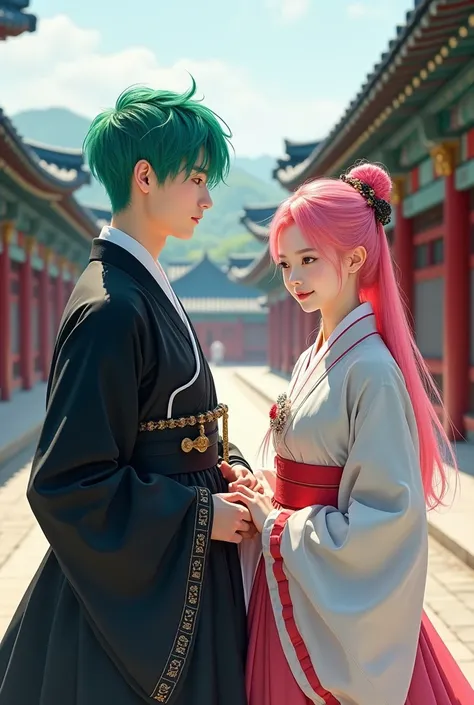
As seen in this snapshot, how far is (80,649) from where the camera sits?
69.1 inches

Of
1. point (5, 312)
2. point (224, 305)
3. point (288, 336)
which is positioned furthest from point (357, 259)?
point (224, 305)

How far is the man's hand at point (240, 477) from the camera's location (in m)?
2.04

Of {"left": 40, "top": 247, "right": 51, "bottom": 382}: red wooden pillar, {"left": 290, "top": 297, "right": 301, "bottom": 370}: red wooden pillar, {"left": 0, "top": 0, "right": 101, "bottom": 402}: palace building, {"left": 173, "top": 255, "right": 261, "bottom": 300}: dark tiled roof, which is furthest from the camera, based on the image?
{"left": 173, "top": 255, "right": 261, "bottom": 300}: dark tiled roof

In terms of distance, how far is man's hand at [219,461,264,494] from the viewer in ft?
6.69

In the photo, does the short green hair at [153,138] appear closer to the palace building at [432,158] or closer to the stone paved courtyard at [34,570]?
the stone paved courtyard at [34,570]

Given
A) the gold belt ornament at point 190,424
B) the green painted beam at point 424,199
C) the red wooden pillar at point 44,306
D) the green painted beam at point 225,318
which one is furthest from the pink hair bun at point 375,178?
the green painted beam at point 225,318

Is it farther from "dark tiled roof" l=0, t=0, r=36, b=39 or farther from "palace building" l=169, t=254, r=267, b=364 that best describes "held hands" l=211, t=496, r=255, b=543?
"palace building" l=169, t=254, r=267, b=364

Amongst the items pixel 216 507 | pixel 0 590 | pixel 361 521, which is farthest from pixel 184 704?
pixel 0 590

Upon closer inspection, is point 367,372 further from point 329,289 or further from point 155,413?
point 155,413

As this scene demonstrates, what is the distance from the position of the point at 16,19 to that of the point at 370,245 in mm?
9581

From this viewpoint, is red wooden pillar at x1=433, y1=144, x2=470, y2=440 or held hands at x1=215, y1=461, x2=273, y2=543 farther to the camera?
red wooden pillar at x1=433, y1=144, x2=470, y2=440

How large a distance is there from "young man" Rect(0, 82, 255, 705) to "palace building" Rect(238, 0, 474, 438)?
4050mm

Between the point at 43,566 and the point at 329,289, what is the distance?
3.22 ft

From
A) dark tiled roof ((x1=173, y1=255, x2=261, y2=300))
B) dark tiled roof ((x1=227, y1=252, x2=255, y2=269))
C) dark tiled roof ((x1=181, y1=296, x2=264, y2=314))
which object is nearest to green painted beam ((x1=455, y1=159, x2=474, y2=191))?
dark tiled roof ((x1=181, y1=296, x2=264, y2=314))
